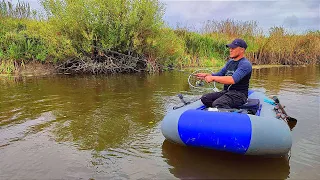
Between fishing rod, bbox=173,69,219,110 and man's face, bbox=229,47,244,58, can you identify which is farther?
fishing rod, bbox=173,69,219,110

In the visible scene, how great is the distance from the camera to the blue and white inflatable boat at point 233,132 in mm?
3721

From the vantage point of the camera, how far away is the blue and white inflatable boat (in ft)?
12.2

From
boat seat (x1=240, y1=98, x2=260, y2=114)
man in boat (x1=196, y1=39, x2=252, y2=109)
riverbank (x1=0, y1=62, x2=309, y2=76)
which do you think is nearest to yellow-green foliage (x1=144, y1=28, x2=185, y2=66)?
riverbank (x1=0, y1=62, x2=309, y2=76)

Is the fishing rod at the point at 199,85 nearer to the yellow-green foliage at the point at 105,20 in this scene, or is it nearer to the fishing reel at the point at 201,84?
the fishing reel at the point at 201,84

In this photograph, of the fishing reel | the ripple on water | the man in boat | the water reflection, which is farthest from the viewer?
the fishing reel

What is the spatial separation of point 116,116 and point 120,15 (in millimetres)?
8648

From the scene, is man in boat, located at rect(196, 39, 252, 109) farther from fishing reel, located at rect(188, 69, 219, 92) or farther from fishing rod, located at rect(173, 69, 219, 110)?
fishing reel, located at rect(188, 69, 219, 92)

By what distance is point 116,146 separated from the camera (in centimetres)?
450

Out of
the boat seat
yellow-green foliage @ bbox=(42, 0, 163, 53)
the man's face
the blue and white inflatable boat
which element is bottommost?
the blue and white inflatable boat

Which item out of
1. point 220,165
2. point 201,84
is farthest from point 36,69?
point 220,165

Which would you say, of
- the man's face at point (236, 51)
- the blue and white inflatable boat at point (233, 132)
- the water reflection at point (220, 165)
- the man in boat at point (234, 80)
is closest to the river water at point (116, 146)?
the water reflection at point (220, 165)

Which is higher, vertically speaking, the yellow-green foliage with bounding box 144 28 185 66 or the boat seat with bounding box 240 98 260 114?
the yellow-green foliage with bounding box 144 28 185 66

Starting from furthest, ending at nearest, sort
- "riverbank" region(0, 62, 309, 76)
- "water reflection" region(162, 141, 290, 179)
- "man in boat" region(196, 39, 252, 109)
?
1. "riverbank" region(0, 62, 309, 76)
2. "man in boat" region(196, 39, 252, 109)
3. "water reflection" region(162, 141, 290, 179)

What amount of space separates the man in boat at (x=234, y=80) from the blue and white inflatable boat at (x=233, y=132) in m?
0.63
